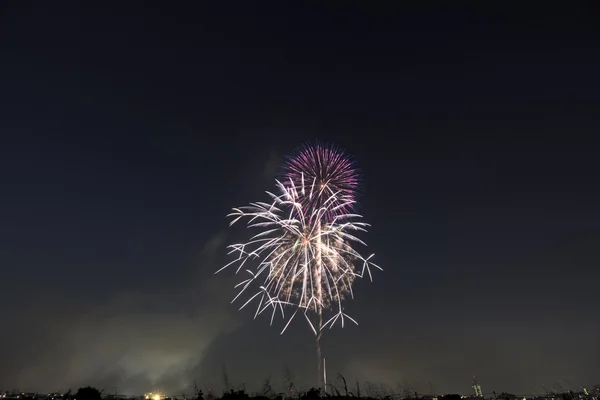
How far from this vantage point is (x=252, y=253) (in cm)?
5203

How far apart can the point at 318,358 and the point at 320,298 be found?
13908mm

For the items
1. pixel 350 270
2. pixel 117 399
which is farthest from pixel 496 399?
pixel 117 399

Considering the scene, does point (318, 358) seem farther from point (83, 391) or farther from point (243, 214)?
point (83, 391)

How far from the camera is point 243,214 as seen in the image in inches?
2080

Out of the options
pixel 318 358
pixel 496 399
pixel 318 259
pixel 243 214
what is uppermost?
pixel 243 214

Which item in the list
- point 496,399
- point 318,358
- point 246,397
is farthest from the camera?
point 318,358

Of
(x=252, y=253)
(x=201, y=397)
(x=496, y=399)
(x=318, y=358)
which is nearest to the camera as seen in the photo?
(x=201, y=397)

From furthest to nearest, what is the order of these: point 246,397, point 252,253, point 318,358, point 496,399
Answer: point 318,358 → point 252,253 → point 496,399 → point 246,397

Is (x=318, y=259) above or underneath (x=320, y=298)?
above

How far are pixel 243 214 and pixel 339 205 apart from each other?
43.5 ft

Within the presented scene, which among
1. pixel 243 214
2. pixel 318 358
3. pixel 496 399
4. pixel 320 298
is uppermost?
pixel 243 214

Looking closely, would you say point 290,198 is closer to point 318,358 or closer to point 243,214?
point 243,214

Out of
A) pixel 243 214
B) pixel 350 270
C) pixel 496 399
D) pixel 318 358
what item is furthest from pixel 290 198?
pixel 496 399

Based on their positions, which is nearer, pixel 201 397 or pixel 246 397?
pixel 246 397
